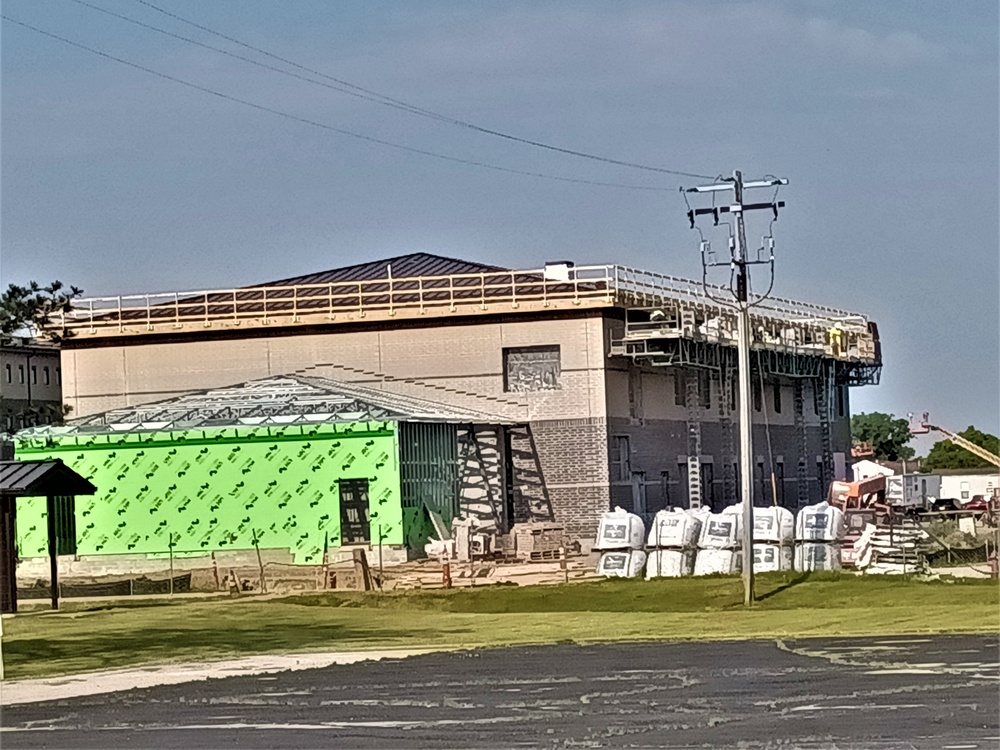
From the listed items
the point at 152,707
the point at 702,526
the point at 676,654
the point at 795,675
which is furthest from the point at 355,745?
the point at 702,526

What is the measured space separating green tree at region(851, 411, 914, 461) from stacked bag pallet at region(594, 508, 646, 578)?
114243 mm

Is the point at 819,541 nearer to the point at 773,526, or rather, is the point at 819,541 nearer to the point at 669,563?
the point at 773,526

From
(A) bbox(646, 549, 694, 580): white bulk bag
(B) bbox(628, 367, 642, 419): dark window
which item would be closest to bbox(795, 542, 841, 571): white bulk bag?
(A) bbox(646, 549, 694, 580): white bulk bag

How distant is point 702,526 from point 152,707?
80.0ft

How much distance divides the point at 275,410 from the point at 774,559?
16046 millimetres

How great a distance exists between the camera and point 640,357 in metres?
54.8

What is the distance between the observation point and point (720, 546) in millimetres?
41844

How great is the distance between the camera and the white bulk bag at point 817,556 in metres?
40.9

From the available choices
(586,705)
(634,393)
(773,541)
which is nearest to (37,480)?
(773,541)

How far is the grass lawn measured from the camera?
28.0 metres

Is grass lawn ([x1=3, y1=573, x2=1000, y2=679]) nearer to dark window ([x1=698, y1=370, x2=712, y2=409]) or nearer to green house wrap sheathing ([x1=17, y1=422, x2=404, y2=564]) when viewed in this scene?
green house wrap sheathing ([x1=17, y1=422, x2=404, y2=564])

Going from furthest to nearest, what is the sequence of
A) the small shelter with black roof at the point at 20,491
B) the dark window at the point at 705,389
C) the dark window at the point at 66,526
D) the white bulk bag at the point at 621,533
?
the dark window at the point at 705,389
the dark window at the point at 66,526
the white bulk bag at the point at 621,533
the small shelter with black roof at the point at 20,491

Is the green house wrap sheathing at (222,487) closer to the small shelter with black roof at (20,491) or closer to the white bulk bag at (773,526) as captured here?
the white bulk bag at (773,526)

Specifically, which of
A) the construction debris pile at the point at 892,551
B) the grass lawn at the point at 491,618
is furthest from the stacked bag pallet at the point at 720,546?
the construction debris pile at the point at 892,551
